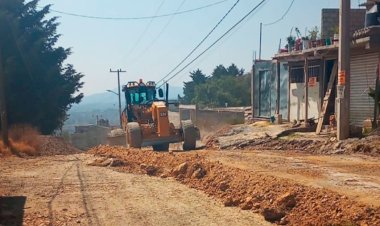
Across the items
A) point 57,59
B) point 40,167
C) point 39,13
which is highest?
point 39,13

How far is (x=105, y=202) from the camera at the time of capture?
10242 mm

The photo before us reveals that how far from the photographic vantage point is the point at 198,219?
876 cm

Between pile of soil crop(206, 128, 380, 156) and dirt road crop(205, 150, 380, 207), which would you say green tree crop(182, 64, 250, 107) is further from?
dirt road crop(205, 150, 380, 207)

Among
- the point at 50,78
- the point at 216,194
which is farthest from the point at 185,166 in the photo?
the point at 50,78

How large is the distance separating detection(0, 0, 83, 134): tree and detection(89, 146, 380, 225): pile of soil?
18.8 m

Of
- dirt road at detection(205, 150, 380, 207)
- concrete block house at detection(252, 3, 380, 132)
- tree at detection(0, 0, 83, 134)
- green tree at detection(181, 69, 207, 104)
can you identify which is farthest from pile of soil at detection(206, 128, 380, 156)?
green tree at detection(181, 69, 207, 104)

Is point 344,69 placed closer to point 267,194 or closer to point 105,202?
point 267,194

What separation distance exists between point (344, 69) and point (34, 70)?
2162cm

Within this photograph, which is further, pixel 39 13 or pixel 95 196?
pixel 39 13

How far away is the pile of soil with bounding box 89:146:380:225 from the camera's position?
308 inches

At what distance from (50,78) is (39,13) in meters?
5.05

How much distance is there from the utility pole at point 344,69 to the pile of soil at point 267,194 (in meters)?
5.65

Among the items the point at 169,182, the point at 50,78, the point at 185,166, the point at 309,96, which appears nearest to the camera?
the point at 169,182

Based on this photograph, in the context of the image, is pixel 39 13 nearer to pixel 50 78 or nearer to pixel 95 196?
pixel 50 78
